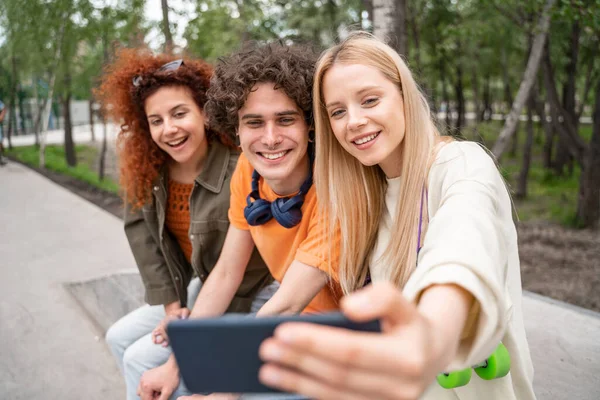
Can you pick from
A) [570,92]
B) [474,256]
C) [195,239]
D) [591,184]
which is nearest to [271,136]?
[195,239]

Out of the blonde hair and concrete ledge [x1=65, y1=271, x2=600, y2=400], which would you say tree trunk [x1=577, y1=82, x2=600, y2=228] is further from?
the blonde hair

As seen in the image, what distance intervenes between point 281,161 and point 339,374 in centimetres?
116

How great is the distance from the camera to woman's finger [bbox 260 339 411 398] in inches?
27.2

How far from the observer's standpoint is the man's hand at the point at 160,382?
6.44ft

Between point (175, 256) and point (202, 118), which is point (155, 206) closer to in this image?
point (175, 256)

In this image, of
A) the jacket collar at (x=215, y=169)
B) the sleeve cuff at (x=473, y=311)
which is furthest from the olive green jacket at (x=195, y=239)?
the sleeve cuff at (x=473, y=311)

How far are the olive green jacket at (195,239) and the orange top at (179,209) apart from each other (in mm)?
42

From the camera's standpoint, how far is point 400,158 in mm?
1615

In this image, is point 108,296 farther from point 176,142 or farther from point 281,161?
point 281,161

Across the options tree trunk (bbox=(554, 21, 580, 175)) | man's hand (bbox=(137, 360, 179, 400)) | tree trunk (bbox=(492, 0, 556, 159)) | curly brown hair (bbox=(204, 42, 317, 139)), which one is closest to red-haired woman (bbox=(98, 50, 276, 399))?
man's hand (bbox=(137, 360, 179, 400))

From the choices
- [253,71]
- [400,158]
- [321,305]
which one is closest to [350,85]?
[400,158]

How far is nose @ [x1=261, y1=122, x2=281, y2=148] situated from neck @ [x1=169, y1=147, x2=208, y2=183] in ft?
2.57

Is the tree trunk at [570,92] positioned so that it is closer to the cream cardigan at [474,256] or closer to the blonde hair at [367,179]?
the blonde hair at [367,179]

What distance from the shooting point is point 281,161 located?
1.79 m
